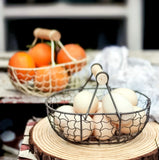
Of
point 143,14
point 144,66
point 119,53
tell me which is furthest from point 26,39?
point 144,66

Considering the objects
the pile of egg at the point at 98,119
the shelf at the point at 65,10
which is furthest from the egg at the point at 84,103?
the shelf at the point at 65,10

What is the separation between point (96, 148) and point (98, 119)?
77 millimetres

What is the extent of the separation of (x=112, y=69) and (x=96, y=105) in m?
0.57

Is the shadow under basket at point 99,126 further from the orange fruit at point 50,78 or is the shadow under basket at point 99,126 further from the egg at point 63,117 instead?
the orange fruit at point 50,78

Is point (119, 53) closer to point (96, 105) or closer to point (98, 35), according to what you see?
point (96, 105)

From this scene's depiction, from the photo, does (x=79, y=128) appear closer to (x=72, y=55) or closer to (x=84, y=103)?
(x=84, y=103)

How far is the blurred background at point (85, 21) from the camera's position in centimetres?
225

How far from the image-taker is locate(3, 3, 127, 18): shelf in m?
2.25

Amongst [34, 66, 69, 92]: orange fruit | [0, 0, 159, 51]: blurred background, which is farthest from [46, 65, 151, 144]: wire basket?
[0, 0, 159, 51]: blurred background

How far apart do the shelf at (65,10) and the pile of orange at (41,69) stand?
1.00 metres

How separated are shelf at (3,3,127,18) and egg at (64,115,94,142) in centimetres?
149

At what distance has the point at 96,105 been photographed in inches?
35.3

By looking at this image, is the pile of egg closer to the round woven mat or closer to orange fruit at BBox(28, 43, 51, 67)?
the round woven mat

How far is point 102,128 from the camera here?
88 centimetres
